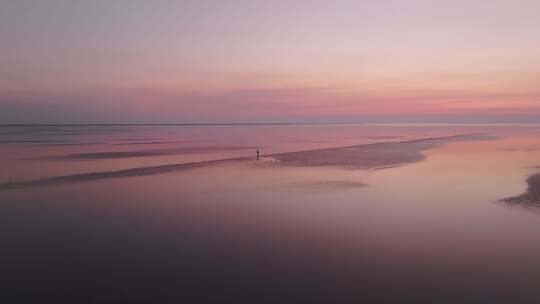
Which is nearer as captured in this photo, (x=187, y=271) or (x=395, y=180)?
(x=187, y=271)

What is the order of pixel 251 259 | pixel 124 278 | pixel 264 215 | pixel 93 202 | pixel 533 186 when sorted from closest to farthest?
1. pixel 124 278
2. pixel 251 259
3. pixel 264 215
4. pixel 93 202
5. pixel 533 186

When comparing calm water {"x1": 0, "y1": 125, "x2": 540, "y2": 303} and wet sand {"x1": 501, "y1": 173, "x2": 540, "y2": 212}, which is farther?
wet sand {"x1": 501, "y1": 173, "x2": 540, "y2": 212}

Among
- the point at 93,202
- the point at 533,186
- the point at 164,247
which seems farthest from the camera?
the point at 533,186

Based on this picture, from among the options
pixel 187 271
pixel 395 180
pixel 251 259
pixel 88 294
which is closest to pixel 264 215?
pixel 251 259

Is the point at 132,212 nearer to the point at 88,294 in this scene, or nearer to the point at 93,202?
the point at 93,202

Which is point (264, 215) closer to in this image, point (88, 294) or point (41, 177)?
point (88, 294)

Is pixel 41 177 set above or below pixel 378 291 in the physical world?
above

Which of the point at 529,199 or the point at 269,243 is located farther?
the point at 529,199

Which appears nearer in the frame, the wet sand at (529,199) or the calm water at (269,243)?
the calm water at (269,243)
